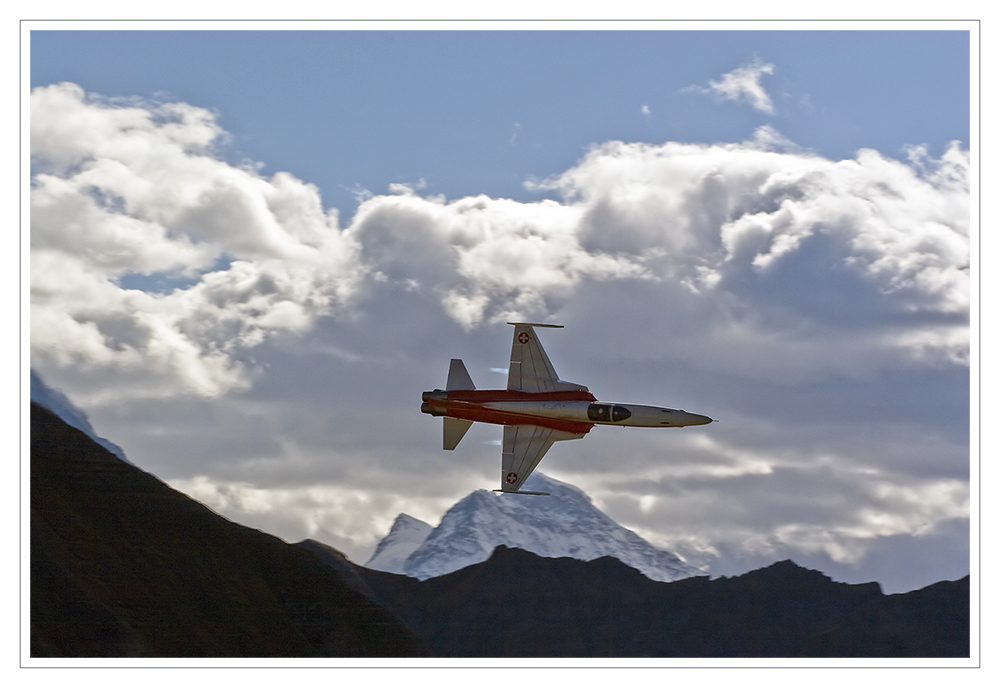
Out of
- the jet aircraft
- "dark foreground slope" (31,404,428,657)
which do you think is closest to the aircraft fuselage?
the jet aircraft

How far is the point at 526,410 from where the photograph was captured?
77562mm

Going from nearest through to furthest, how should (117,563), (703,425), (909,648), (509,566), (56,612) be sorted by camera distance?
1. (703,425)
2. (56,612)
3. (117,563)
4. (909,648)
5. (509,566)

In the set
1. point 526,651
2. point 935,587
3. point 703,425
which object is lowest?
point 526,651

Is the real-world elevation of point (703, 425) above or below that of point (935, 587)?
above

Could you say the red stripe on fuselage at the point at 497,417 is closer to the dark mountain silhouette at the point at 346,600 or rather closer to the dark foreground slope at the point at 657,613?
the dark mountain silhouette at the point at 346,600

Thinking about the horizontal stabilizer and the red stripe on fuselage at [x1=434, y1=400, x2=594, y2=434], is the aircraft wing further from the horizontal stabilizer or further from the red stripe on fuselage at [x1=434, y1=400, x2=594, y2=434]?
the horizontal stabilizer

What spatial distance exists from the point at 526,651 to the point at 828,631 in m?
42.0

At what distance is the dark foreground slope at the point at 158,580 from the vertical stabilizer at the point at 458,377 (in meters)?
59.3

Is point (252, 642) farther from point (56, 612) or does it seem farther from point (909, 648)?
point (909, 648)

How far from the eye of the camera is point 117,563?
124438 mm

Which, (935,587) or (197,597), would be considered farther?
(935,587)

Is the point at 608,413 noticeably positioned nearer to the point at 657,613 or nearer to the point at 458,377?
the point at 458,377

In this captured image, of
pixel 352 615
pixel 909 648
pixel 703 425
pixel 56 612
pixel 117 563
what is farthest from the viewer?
pixel 909 648

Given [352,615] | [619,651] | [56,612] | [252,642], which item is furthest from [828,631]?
[56,612]
